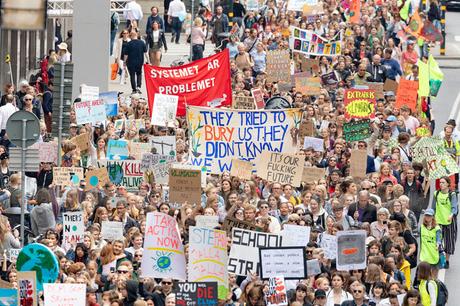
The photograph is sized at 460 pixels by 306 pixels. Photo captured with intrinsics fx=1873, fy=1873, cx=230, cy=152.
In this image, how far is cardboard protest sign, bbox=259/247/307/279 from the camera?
17.9 meters

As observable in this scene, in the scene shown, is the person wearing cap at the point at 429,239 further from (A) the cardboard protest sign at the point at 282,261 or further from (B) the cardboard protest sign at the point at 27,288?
(B) the cardboard protest sign at the point at 27,288

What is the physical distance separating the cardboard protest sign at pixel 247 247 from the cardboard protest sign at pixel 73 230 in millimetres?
2050

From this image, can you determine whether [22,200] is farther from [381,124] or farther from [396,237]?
[381,124]

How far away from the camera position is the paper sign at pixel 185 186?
21.6 metres

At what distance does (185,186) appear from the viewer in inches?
853

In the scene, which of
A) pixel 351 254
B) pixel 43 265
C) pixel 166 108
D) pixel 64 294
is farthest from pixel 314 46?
pixel 64 294

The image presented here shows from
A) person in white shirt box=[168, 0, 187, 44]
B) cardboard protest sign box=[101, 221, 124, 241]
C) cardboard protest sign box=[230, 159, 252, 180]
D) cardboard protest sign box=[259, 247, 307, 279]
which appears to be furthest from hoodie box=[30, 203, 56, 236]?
person in white shirt box=[168, 0, 187, 44]

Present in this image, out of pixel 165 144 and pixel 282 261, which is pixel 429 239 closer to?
pixel 165 144

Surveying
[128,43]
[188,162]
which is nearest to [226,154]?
[188,162]

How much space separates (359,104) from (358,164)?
14.8 ft

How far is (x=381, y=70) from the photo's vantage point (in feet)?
113

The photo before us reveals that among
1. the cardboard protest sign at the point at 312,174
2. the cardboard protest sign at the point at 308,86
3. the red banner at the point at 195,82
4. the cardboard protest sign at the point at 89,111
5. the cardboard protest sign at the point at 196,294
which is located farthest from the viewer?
the cardboard protest sign at the point at 308,86

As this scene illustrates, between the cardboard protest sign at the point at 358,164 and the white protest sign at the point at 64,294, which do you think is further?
the cardboard protest sign at the point at 358,164

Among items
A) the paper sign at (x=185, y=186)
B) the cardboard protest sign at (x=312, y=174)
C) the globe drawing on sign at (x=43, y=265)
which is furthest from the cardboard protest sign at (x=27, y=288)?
the cardboard protest sign at (x=312, y=174)
